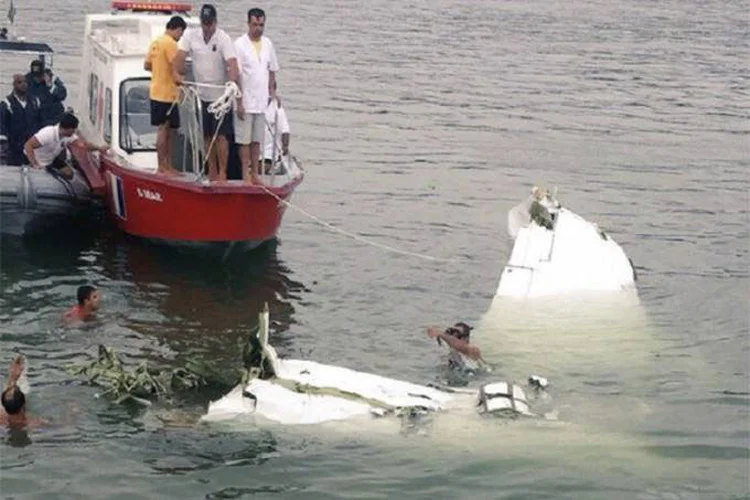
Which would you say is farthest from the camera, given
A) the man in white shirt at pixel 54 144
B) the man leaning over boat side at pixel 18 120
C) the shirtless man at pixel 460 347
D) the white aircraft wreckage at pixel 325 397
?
the man leaning over boat side at pixel 18 120

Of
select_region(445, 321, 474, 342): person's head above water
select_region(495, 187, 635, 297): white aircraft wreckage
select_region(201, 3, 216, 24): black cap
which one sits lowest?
select_region(445, 321, 474, 342): person's head above water

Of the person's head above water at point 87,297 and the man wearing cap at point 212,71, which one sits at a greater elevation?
the man wearing cap at point 212,71

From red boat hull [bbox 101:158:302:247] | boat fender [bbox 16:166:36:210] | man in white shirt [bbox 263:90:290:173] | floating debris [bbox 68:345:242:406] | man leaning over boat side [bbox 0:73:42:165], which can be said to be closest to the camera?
floating debris [bbox 68:345:242:406]

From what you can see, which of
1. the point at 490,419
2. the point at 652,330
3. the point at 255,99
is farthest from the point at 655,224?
the point at 490,419

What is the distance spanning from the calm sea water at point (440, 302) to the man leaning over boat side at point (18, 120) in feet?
5.52

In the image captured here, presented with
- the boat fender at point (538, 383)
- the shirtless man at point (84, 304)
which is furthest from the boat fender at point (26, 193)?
the boat fender at point (538, 383)

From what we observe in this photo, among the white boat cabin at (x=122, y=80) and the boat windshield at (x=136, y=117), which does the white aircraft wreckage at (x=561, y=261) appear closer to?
the white boat cabin at (x=122, y=80)

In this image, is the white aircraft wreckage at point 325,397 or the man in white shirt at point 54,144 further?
the man in white shirt at point 54,144

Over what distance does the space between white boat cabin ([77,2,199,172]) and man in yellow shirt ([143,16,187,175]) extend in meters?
0.41

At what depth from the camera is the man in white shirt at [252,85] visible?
17.1m

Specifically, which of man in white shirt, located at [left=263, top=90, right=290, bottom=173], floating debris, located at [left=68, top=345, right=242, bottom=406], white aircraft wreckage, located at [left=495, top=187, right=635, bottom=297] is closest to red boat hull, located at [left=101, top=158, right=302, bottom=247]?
man in white shirt, located at [left=263, top=90, right=290, bottom=173]

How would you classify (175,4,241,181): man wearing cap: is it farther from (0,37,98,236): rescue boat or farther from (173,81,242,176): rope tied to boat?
(0,37,98,236): rescue boat

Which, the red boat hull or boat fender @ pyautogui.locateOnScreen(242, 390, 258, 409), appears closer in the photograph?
boat fender @ pyautogui.locateOnScreen(242, 390, 258, 409)

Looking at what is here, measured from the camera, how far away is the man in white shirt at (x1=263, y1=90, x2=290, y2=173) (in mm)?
17872
